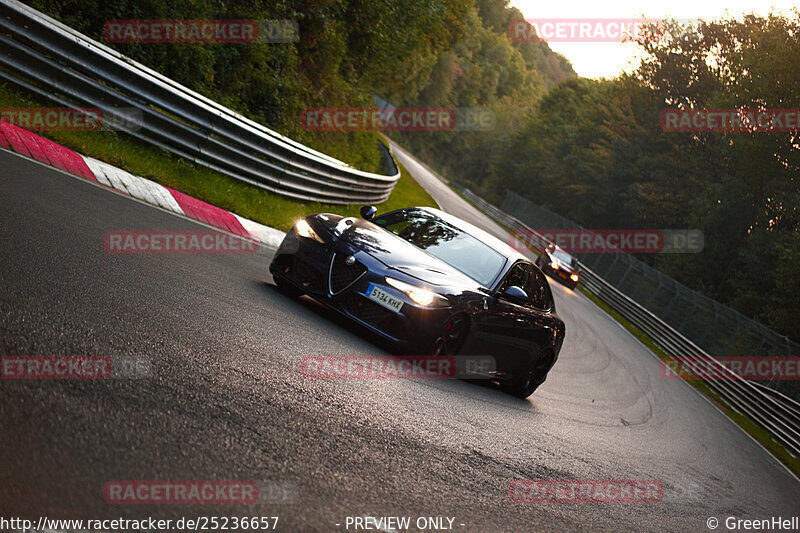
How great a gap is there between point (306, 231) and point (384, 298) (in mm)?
1321

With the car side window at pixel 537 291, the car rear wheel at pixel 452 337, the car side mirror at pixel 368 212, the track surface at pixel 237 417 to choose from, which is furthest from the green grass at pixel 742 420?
the car side mirror at pixel 368 212

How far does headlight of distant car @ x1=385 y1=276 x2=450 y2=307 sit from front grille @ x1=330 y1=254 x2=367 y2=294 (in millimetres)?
304

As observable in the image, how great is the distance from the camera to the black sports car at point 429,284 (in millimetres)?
7078

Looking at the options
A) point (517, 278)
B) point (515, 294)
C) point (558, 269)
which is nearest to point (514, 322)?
point (517, 278)

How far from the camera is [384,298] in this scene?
7.05 meters

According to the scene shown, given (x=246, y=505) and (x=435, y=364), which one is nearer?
(x=246, y=505)

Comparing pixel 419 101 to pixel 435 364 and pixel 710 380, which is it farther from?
pixel 435 364

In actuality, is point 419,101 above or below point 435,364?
above

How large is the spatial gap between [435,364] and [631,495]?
210 cm

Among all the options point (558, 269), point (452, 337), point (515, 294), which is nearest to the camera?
point (452, 337)

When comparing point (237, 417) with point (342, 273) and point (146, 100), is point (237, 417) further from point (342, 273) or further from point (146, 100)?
point (146, 100)

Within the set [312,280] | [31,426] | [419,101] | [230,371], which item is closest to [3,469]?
[31,426]

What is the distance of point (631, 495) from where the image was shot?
6.21 meters

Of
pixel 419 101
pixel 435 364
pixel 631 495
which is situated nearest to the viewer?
pixel 631 495
